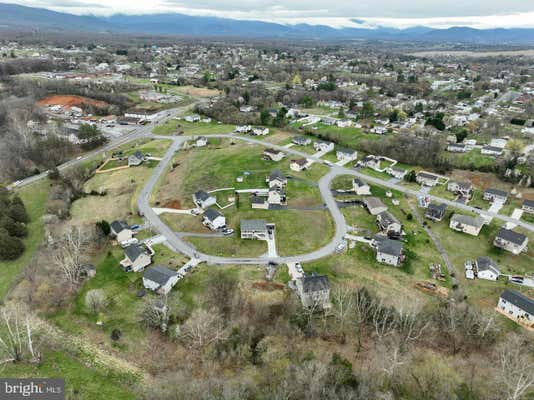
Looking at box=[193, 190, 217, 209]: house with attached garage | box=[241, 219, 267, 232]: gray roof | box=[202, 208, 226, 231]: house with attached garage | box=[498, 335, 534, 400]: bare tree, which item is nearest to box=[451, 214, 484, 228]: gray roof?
box=[498, 335, 534, 400]: bare tree

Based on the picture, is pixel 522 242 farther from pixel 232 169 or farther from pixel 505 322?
pixel 232 169

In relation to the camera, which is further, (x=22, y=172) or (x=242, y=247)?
(x=22, y=172)

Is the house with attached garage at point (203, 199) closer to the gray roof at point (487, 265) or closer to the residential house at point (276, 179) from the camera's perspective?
the residential house at point (276, 179)

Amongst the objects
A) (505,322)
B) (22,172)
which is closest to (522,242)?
(505,322)

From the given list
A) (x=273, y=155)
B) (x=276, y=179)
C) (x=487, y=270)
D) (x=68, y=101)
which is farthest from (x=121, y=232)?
(x=68, y=101)

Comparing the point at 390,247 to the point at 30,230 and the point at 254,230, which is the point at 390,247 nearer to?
the point at 254,230

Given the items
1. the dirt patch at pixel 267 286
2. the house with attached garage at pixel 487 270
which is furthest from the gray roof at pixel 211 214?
the house with attached garage at pixel 487 270

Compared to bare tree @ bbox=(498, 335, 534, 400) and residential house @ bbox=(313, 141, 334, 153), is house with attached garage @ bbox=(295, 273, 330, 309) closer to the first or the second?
bare tree @ bbox=(498, 335, 534, 400)
